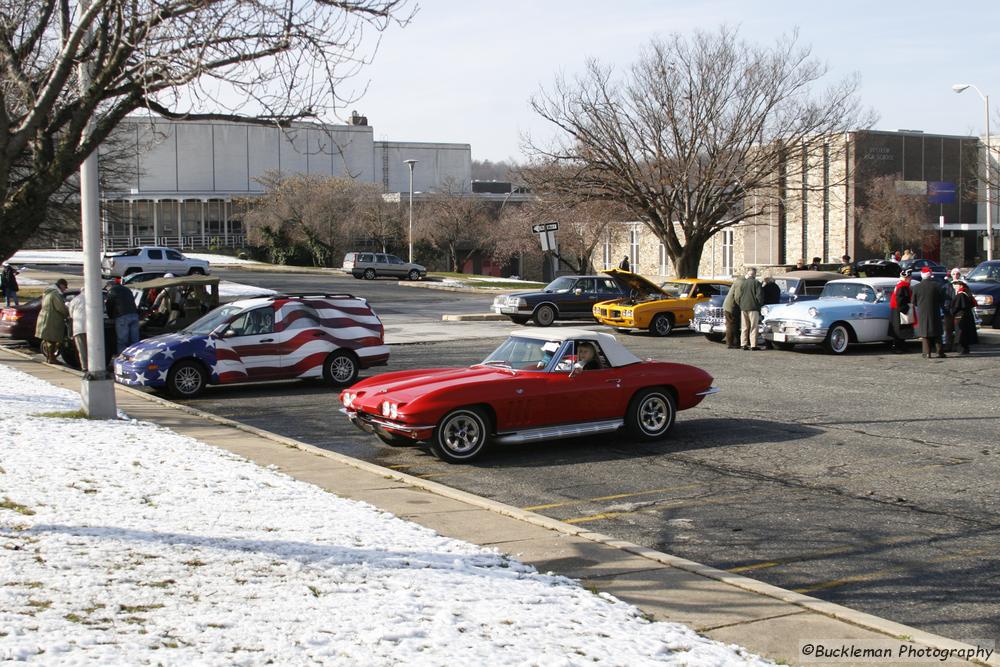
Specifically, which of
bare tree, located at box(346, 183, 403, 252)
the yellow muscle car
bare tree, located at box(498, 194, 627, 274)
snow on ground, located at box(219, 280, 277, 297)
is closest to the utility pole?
the yellow muscle car

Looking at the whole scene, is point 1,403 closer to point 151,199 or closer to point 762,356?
point 762,356

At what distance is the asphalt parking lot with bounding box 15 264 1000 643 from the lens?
283 inches

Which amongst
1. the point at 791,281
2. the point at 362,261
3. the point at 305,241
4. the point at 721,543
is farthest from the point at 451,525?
the point at 305,241

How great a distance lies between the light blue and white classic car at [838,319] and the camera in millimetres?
21766

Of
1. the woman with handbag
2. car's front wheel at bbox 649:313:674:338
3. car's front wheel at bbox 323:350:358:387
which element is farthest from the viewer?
car's front wheel at bbox 649:313:674:338

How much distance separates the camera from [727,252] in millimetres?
64500

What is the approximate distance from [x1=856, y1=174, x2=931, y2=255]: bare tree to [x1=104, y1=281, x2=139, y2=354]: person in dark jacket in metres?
46.5

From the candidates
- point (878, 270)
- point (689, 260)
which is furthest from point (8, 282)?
point (878, 270)

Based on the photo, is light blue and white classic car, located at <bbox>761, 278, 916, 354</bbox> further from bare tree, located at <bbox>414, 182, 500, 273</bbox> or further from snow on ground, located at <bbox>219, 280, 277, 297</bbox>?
bare tree, located at <bbox>414, 182, 500, 273</bbox>

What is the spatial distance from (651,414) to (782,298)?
13795 millimetres

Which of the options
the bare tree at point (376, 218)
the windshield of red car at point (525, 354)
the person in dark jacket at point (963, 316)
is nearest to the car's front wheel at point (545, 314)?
the person in dark jacket at point (963, 316)

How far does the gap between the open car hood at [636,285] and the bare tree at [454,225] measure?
125 feet

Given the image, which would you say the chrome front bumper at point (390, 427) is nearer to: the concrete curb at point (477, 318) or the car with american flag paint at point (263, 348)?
the car with american flag paint at point (263, 348)

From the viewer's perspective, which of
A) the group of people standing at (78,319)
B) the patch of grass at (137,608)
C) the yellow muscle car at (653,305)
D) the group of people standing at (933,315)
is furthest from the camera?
the yellow muscle car at (653,305)
